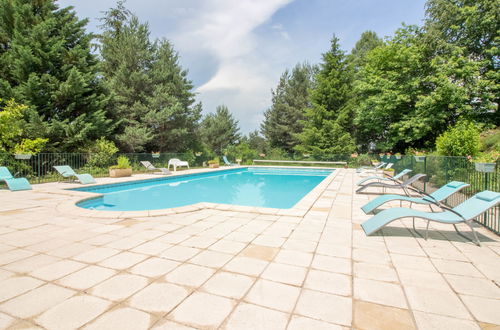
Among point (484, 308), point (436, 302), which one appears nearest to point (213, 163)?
point (436, 302)

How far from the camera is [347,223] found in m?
4.41

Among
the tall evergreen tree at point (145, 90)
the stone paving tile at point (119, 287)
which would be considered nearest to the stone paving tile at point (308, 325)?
the stone paving tile at point (119, 287)

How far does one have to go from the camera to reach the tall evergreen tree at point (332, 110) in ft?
70.1

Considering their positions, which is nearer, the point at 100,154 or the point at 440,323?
the point at 440,323

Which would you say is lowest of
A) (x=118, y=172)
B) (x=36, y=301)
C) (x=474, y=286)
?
(x=474, y=286)

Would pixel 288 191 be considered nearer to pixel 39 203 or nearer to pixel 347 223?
pixel 347 223

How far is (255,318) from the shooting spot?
5.95ft

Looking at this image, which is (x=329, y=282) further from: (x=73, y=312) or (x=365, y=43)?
Result: (x=365, y=43)

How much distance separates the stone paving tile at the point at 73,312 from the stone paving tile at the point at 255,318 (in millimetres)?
988

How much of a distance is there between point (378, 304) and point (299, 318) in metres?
0.68

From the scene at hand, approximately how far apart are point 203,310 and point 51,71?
15192 millimetres

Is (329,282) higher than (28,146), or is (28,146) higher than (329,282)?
(28,146)

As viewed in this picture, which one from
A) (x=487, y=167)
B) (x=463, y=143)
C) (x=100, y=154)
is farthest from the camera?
(x=100, y=154)

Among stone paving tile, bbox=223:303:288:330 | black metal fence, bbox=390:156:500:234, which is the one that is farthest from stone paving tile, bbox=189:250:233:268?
black metal fence, bbox=390:156:500:234
